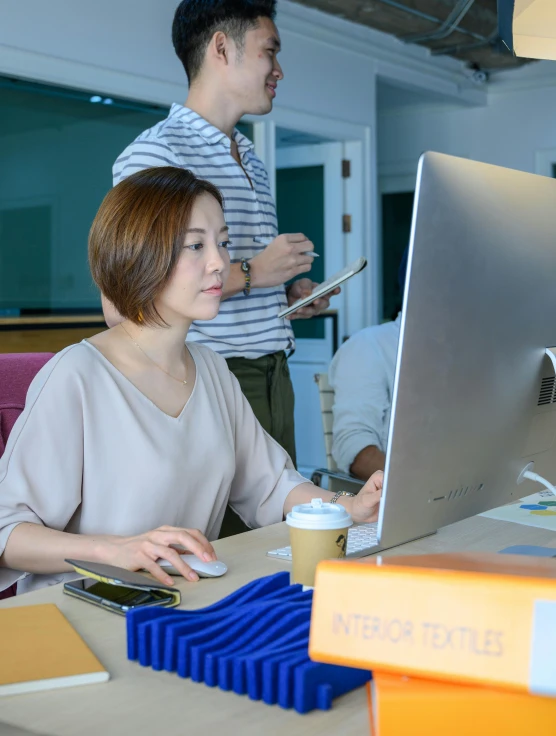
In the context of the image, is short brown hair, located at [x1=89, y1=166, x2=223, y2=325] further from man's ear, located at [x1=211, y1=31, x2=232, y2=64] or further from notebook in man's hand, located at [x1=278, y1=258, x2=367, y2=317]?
man's ear, located at [x1=211, y1=31, x2=232, y2=64]

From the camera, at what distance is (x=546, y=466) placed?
4.06ft

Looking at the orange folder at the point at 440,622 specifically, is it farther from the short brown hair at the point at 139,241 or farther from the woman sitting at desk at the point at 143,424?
the short brown hair at the point at 139,241

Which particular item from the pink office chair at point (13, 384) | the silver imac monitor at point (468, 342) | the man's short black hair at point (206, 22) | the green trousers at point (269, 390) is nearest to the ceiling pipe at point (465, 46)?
the man's short black hair at point (206, 22)

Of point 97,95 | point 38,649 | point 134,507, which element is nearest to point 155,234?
point 134,507

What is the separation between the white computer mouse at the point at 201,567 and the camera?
3.94 ft

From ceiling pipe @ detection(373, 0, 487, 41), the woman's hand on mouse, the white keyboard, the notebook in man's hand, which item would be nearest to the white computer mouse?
the woman's hand on mouse

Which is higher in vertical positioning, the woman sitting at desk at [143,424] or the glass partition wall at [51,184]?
the glass partition wall at [51,184]

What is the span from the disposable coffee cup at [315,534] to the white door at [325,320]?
4756mm

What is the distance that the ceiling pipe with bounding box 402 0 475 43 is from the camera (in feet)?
16.8

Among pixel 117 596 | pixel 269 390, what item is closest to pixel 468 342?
pixel 117 596

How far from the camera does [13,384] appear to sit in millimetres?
1636

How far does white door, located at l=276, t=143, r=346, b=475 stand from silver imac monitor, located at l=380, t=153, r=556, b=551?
4.76 metres

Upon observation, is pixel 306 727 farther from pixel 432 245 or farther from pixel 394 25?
pixel 394 25

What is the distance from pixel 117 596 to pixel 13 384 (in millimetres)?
643
